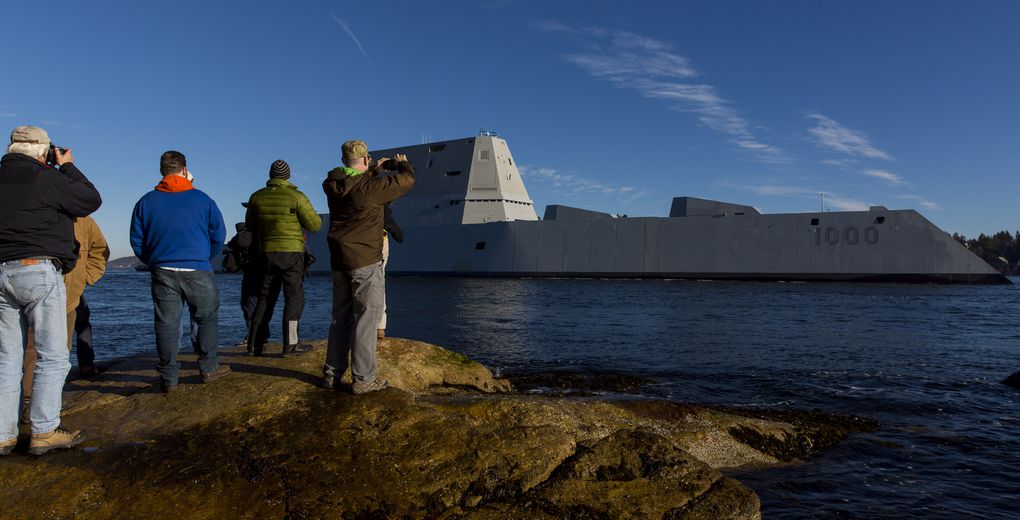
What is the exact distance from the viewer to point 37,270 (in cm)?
264

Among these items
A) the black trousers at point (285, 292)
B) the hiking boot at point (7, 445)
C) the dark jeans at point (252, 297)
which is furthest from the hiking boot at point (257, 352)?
the hiking boot at point (7, 445)

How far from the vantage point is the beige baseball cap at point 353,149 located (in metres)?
3.59

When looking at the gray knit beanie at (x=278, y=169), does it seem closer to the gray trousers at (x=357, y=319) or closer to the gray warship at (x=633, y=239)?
the gray trousers at (x=357, y=319)

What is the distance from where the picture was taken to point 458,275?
39.6 meters

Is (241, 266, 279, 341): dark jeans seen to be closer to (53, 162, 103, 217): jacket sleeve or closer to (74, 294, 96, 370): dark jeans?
(74, 294, 96, 370): dark jeans

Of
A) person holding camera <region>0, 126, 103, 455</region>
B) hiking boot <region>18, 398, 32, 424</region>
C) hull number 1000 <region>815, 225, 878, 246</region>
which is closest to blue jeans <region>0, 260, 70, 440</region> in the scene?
person holding camera <region>0, 126, 103, 455</region>

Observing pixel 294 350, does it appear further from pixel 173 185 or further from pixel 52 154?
pixel 52 154

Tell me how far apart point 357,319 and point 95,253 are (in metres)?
2.11

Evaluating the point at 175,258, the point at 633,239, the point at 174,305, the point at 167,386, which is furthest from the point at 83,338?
the point at 633,239

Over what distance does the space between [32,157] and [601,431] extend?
3312mm

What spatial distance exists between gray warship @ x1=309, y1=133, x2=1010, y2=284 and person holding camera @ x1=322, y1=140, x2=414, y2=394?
31.4 meters

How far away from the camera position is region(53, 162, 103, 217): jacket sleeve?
2709 millimetres

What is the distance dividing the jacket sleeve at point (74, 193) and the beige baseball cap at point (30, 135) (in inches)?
5.7

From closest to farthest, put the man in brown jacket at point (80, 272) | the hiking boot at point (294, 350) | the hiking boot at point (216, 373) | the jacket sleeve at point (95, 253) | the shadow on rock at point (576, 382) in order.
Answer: the man in brown jacket at point (80, 272), the hiking boot at point (216, 373), the jacket sleeve at point (95, 253), the hiking boot at point (294, 350), the shadow on rock at point (576, 382)
